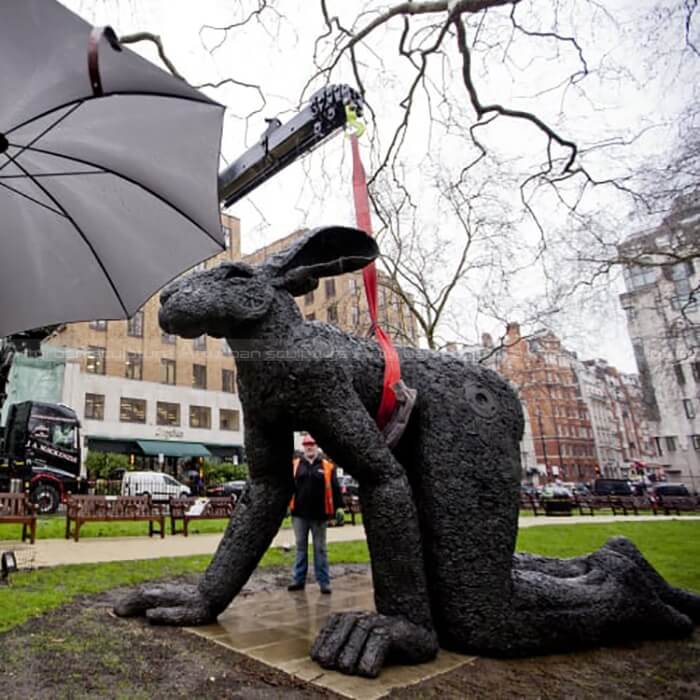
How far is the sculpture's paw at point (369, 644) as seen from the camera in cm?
262

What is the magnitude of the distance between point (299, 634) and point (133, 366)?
28.8m

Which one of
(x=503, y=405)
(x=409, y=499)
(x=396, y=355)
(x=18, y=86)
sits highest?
(x=18, y=86)

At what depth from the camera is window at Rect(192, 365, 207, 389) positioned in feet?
106

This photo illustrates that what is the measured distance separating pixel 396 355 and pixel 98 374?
2801cm

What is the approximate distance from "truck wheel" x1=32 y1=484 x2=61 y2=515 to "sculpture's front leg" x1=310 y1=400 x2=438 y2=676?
16696 millimetres

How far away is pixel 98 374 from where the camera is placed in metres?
27.9

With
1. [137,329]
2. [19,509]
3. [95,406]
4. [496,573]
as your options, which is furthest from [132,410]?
[496,573]

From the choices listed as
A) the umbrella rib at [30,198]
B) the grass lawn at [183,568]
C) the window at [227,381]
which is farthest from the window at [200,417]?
the umbrella rib at [30,198]

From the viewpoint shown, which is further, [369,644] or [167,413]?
[167,413]

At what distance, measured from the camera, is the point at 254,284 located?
308cm

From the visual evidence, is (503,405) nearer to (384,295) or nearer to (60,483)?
(384,295)

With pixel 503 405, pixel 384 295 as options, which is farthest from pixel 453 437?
pixel 384 295

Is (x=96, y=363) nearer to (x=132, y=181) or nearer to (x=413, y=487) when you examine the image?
(x=132, y=181)

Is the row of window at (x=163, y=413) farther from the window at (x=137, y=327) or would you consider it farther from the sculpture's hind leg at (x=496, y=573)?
the sculpture's hind leg at (x=496, y=573)
